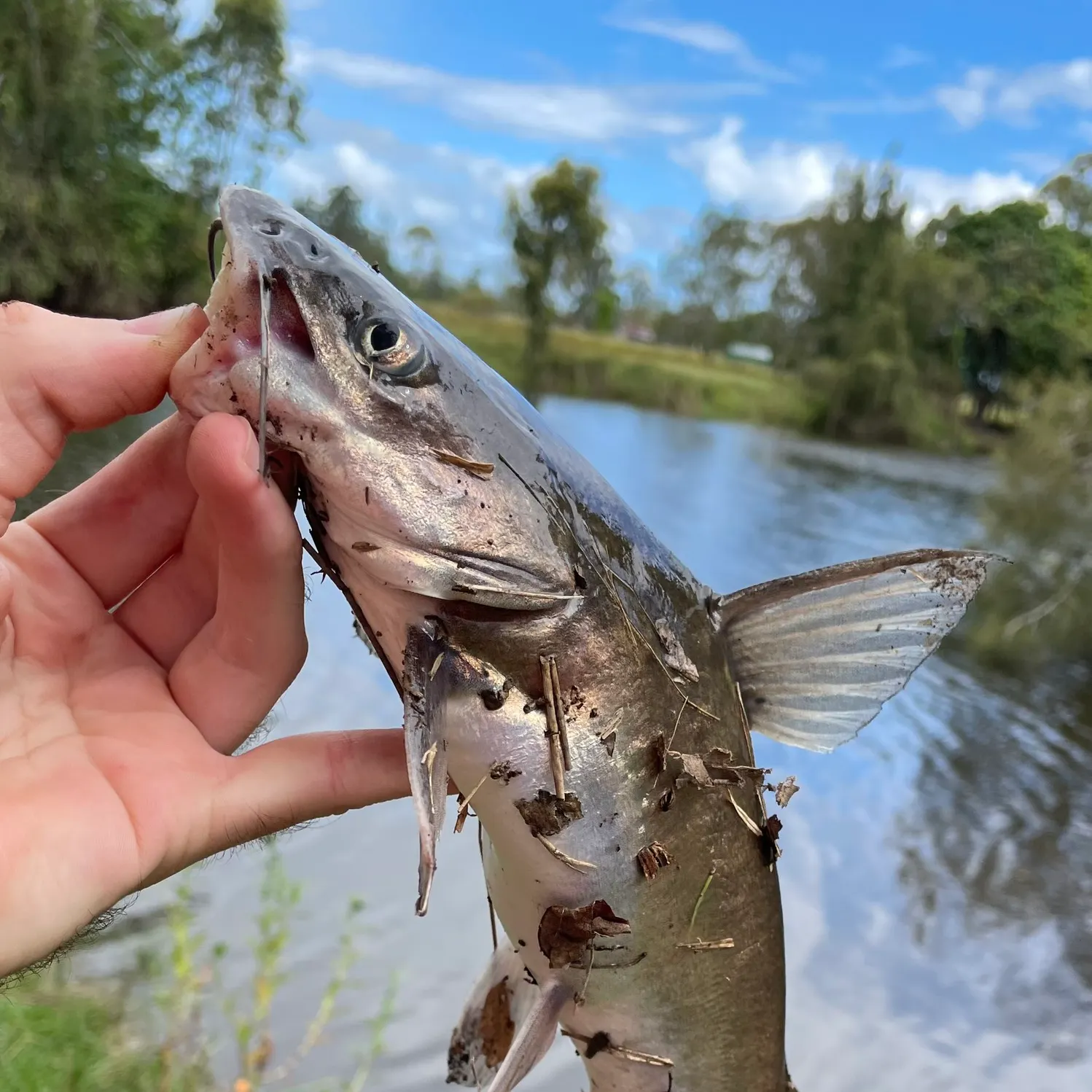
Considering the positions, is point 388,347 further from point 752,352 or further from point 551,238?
point 752,352

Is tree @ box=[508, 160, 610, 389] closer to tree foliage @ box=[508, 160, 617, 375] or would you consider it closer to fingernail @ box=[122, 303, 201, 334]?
tree foliage @ box=[508, 160, 617, 375]

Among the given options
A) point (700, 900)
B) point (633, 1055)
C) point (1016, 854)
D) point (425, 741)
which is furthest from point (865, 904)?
point (425, 741)

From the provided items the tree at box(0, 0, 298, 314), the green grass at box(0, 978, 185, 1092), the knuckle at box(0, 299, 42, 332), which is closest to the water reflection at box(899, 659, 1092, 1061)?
the green grass at box(0, 978, 185, 1092)

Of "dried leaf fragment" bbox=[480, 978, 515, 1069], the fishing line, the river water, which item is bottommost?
the river water

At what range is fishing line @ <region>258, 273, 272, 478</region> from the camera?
1.13 m

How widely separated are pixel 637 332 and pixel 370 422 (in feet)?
144

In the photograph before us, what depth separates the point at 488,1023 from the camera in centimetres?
190

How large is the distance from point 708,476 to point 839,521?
3.23 m

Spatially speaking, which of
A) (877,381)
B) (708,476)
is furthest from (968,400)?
(708,476)

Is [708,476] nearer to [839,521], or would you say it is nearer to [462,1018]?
[839,521]

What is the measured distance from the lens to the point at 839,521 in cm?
1365

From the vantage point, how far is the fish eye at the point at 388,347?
121cm

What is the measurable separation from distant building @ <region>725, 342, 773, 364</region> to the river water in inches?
1230

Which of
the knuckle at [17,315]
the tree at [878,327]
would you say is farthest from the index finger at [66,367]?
the tree at [878,327]
